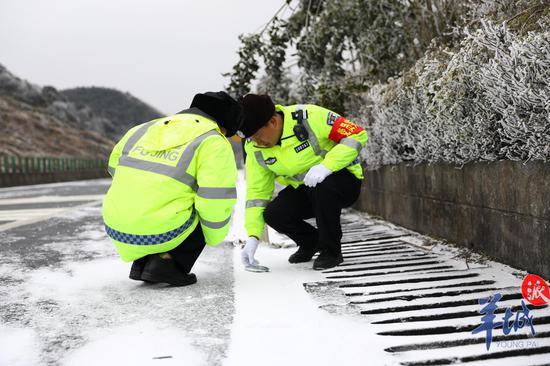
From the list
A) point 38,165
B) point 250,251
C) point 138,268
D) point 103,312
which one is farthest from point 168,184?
point 38,165

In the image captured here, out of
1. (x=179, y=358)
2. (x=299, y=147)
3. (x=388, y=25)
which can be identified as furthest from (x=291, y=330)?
(x=388, y=25)

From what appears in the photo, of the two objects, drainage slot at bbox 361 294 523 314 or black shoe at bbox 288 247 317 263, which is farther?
black shoe at bbox 288 247 317 263

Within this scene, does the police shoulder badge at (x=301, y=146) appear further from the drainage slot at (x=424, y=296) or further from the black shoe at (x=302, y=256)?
the drainage slot at (x=424, y=296)

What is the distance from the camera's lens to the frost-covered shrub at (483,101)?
2980mm

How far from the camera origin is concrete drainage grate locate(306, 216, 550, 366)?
2.16 m

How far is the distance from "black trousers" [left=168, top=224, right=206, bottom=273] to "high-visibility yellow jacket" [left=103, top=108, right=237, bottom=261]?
10cm

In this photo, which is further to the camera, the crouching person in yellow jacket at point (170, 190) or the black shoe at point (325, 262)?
the black shoe at point (325, 262)

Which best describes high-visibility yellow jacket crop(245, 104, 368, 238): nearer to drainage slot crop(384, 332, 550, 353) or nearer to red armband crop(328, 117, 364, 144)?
red armband crop(328, 117, 364, 144)

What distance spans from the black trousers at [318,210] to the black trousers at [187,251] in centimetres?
64

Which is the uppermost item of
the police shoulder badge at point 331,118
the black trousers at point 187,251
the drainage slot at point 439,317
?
the police shoulder badge at point 331,118

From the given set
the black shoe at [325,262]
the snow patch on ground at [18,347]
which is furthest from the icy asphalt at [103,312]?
the black shoe at [325,262]

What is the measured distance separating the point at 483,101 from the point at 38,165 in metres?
24.9

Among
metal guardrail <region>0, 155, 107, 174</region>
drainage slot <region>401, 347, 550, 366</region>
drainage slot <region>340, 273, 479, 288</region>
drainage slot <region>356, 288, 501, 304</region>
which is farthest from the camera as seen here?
metal guardrail <region>0, 155, 107, 174</region>

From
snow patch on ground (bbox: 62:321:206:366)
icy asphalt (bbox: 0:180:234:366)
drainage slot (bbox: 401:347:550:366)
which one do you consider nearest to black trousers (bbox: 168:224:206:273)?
icy asphalt (bbox: 0:180:234:366)
